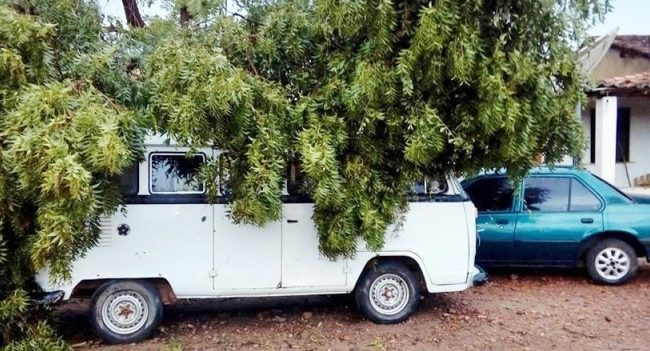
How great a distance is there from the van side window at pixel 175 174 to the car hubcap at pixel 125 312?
1.10 meters

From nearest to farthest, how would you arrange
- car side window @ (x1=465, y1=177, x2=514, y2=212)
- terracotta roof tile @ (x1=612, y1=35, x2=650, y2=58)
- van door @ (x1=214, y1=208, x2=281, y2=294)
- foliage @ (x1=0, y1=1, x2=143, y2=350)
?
foliage @ (x1=0, y1=1, x2=143, y2=350) < van door @ (x1=214, y1=208, x2=281, y2=294) < car side window @ (x1=465, y1=177, x2=514, y2=212) < terracotta roof tile @ (x1=612, y1=35, x2=650, y2=58)

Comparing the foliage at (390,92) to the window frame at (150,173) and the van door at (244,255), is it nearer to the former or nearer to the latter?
the van door at (244,255)

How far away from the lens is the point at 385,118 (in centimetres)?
551

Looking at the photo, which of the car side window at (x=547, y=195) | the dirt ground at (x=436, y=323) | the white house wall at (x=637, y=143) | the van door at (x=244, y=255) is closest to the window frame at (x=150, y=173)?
the van door at (x=244, y=255)

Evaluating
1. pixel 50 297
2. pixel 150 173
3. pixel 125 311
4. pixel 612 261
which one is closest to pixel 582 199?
pixel 612 261

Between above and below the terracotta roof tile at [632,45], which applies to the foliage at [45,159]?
below

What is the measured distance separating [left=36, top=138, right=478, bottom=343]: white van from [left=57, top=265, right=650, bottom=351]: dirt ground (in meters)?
0.39

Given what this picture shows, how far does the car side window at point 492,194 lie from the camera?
8.22 m

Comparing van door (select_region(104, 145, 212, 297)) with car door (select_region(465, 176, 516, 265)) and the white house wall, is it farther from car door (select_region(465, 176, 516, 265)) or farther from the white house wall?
the white house wall

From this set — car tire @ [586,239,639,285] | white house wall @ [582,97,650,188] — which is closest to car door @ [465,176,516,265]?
car tire @ [586,239,639,285]

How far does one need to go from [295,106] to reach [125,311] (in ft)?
8.88

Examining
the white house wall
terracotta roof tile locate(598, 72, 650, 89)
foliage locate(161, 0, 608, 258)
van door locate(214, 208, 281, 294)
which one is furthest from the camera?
the white house wall

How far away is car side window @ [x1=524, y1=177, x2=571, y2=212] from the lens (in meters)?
8.14

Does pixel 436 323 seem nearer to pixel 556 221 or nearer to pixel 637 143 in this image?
pixel 556 221
